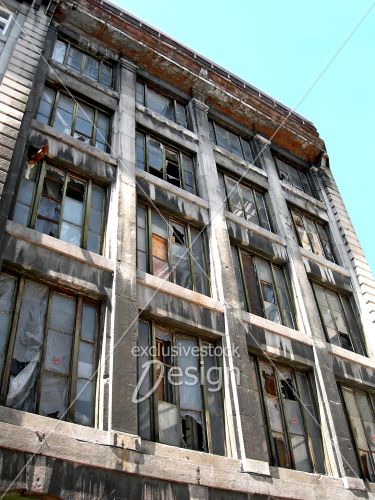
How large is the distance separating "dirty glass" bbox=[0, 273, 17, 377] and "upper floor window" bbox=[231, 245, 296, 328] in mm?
5398

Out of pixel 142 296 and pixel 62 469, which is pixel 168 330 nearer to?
pixel 142 296

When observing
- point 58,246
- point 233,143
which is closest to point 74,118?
point 58,246

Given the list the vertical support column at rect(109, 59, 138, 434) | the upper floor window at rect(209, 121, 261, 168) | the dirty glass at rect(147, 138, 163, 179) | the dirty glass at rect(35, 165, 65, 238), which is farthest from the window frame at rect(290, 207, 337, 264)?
the dirty glass at rect(35, 165, 65, 238)

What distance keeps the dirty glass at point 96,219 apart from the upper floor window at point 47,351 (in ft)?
4.87

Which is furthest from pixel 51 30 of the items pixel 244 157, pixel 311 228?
pixel 311 228

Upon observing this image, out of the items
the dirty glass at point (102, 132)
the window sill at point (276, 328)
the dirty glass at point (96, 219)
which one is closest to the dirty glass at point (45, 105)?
the dirty glass at point (102, 132)

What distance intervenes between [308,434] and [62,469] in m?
5.76

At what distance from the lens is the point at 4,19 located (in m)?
12.0

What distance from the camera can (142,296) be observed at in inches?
366

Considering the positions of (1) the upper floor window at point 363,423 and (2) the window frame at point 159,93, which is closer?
(1) the upper floor window at point 363,423

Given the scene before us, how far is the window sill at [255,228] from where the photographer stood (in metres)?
12.8

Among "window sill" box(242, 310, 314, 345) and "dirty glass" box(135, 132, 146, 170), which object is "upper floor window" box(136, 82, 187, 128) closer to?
"dirty glass" box(135, 132, 146, 170)

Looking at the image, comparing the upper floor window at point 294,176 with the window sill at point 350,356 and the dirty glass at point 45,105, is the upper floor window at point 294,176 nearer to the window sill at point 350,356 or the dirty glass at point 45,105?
the window sill at point 350,356

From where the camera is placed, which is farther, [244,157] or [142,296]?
[244,157]
